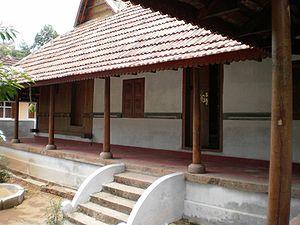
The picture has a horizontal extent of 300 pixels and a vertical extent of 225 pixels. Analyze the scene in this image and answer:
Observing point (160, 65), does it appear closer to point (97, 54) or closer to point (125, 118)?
point (97, 54)

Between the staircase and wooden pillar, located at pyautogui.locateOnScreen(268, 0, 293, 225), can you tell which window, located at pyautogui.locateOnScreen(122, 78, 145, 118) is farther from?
wooden pillar, located at pyautogui.locateOnScreen(268, 0, 293, 225)

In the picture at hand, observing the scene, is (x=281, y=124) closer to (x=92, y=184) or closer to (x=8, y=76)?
(x=8, y=76)

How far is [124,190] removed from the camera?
21.6 feet

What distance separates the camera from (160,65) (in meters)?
6.45

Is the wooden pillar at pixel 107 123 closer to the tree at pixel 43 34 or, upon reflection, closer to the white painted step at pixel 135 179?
the white painted step at pixel 135 179

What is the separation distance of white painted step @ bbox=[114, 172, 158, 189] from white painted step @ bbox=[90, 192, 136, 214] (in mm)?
357

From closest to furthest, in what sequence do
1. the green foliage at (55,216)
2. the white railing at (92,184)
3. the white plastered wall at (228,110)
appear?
the green foliage at (55,216), the white railing at (92,184), the white plastered wall at (228,110)

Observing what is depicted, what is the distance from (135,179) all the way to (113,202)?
613 millimetres

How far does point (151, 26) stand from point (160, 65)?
310 centimetres

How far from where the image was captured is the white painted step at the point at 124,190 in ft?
20.8

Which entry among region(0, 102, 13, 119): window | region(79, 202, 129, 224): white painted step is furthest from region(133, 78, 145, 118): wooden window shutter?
region(0, 102, 13, 119): window

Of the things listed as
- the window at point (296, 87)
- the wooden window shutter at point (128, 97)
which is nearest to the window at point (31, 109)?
the wooden window shutter at point (128, 97)

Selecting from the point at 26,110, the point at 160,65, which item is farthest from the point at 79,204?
the point at 26,110

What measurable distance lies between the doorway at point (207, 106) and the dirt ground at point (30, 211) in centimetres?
364
